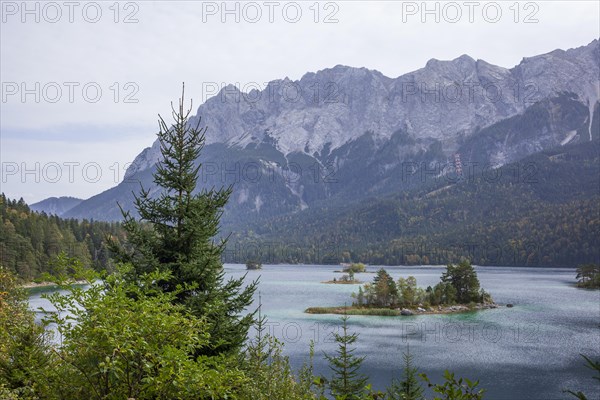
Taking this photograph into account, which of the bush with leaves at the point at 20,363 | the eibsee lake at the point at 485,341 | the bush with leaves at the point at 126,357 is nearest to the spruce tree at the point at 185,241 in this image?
the bush with leaves at the point at 20,363

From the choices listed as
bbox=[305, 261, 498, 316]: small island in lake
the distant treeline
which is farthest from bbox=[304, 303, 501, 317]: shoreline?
the distant treeline

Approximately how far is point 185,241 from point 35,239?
14328 centimetres

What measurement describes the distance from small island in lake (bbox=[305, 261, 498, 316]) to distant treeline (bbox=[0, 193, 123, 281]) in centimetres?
5854

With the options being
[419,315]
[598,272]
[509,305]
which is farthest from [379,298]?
[598,272]

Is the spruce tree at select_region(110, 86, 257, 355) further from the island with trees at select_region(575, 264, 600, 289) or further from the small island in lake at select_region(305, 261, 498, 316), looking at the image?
the island with trees at select_region(575, 264, 600, 289)

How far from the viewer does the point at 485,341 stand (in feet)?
245

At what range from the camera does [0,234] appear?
407 ft

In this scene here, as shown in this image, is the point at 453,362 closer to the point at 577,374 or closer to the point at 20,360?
the point at 577,374

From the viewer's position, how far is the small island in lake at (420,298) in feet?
350

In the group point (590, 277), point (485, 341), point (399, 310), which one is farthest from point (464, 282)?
point (590, 277)

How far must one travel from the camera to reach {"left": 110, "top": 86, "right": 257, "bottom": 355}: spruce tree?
56.9ft

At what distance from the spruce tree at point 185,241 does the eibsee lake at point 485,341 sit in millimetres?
29286

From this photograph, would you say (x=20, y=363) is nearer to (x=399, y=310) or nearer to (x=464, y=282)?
(x=399, y=310)

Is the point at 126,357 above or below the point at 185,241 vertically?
below
